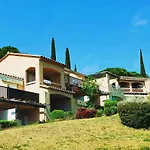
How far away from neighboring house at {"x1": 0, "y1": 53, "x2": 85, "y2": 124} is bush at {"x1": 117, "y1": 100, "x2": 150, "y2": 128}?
11797 mm

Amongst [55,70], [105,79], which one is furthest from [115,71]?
[55,70]

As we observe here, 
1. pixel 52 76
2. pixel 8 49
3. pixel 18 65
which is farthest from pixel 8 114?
pixel 8 49

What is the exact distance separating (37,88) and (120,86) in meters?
37.1

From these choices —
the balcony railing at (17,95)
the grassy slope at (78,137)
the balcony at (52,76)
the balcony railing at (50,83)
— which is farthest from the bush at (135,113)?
the balcony at (52,76)

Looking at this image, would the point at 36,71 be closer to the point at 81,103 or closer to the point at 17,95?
the point at 17,95

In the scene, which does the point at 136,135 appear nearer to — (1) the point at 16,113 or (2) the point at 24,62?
(1) the point at 16,113

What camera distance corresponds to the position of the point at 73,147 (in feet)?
66.0

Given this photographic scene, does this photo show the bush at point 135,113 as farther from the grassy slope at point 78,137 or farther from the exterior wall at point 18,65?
the exterior wall at point 18,65

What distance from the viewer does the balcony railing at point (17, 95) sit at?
36.1 m

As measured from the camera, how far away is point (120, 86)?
250 ft

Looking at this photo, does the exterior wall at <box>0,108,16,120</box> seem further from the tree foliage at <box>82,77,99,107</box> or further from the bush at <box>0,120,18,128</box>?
the tree foliage at <box>82,77,99,107</box>

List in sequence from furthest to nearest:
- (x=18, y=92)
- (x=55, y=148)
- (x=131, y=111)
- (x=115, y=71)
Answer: (x=115, y=71) < (x=18, y=92) < (x=131, y=111) < (x=55, y=148)

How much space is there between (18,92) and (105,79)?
25.9 meters

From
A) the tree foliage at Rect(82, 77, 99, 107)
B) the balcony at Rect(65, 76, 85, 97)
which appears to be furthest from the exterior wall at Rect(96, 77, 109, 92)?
the tree foliage at Rect(82, 77, 99, 107)
